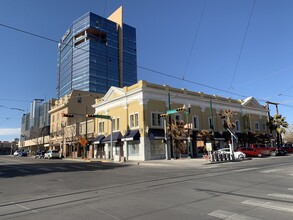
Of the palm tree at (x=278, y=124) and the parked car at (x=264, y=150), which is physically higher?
the palm tree at (x=278, y=124)

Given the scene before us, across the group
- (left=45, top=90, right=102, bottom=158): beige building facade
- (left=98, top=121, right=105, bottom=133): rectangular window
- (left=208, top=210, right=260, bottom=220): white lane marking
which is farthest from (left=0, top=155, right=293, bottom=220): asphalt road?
(left=45, top=90, right=102, bottom=158): beige building facade

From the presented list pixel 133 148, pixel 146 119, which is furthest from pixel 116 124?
pixel 146 119

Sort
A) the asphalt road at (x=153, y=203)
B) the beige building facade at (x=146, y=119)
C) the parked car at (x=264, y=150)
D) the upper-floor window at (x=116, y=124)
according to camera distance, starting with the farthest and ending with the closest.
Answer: the upper-floor window at (x=116, y=124) < the parked car at (x=264, y=150) < the beige building facade at (x=146, y=119) < the asphalt road at (x=153, y=203)

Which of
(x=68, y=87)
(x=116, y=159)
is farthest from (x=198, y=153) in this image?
(x=68, y=87)

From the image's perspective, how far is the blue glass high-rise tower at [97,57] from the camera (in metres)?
44.1

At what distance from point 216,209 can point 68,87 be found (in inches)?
3146

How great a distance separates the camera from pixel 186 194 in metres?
10.0

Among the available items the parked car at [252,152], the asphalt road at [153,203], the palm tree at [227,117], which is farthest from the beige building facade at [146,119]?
the asphalt road at [153,203]

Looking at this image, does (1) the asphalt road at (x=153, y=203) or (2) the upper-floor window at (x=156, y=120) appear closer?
(1) the asphalt road at (x=153, y=203)

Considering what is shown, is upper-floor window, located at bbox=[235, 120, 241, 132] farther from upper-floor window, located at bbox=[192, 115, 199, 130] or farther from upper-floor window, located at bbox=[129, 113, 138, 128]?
upper-floor window, located at bbox=[129, 113, 138, 128]

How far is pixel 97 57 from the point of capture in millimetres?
43875

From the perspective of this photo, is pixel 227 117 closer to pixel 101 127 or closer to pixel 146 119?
pixel 146 119

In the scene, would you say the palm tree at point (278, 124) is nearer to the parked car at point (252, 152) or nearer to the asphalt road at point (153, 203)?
the parked car at point (252, 152)

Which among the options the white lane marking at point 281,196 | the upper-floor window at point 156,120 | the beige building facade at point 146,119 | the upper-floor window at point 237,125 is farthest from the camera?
the upper-floor window at point 237,125
